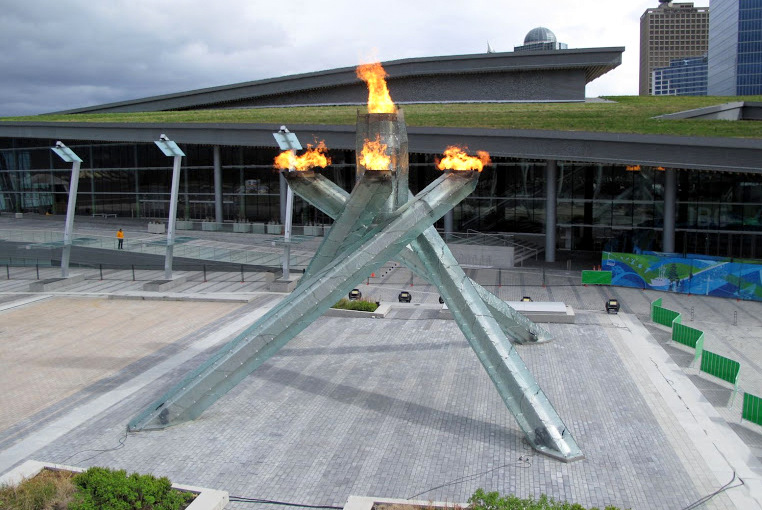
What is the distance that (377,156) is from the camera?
575 inches

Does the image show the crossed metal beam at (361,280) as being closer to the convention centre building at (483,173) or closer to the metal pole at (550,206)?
the convention centre building at (483,173)

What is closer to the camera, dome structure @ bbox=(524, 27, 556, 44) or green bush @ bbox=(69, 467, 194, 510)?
green bush @ bbox=(69, 467, 194, 510)

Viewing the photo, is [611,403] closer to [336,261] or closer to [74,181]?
[336,261]

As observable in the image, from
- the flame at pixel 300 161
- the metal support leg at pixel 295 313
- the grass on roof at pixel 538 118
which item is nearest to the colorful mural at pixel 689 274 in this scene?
the grass on roof at pixel 538 118

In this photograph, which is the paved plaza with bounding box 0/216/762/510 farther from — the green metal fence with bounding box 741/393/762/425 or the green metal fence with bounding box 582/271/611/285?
the green metal fence with bounding box 582/271/611/285

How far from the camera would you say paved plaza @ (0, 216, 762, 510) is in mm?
12953

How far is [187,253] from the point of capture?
3672 cm

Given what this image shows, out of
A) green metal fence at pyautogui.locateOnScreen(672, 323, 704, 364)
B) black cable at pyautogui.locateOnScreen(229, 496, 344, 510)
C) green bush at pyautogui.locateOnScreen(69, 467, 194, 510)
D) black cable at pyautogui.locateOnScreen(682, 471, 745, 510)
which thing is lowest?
black cable at pyautogui.locateOnScreen(229, 496, 344, 510)

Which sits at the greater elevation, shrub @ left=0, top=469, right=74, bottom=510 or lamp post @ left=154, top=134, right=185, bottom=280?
lamp post @ left=154, top=134, right=185, bottom=280

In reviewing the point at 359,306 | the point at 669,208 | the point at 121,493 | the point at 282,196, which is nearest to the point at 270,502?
the point at 121,493

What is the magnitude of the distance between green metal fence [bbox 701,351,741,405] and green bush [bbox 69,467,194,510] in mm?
13837

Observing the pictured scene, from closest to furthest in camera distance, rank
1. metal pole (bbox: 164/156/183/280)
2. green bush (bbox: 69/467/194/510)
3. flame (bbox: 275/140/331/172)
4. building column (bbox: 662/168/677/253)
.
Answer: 1. green bush (bbox: 69/467/194/510)
2. flame (bbox: 275/140/331/172)
3. metal pole (bbox: 164/156/183/280)
4. building column (bbox: 662/168/677/253)

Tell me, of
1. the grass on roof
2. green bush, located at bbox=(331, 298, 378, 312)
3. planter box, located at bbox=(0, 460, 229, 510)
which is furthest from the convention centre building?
planter box, located at bbox=(0, 460, 229, 510)

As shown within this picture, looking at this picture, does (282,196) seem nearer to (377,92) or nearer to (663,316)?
(663,316)
